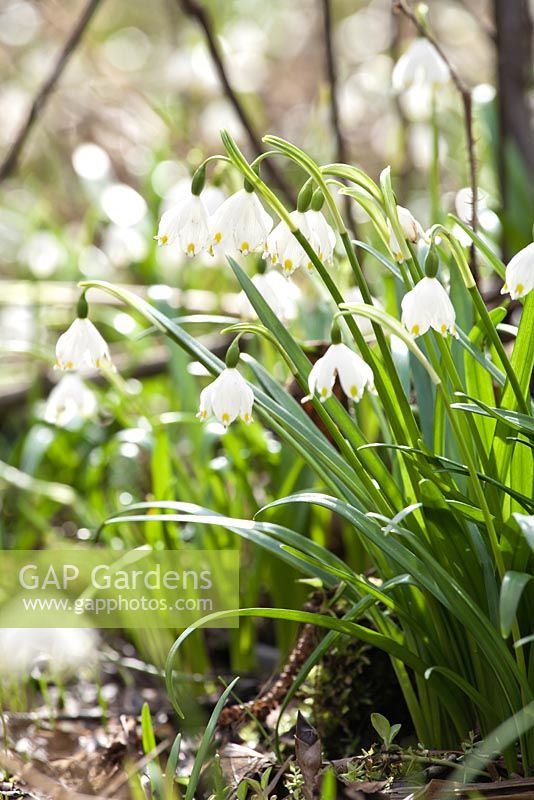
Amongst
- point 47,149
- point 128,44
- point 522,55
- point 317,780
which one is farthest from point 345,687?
point 128,44

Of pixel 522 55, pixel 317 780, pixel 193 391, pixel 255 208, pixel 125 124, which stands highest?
pixel 125 124

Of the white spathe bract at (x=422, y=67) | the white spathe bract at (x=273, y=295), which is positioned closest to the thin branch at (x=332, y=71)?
the white spathe bract at (x=422, y=67)

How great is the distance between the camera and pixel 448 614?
54.4 inches

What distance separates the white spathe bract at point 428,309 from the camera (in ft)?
3.90

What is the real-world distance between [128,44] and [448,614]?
827 cm

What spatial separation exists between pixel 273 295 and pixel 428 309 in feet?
1.50

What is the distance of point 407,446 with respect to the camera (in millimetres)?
1352

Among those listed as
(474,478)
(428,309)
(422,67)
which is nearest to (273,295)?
(428,309)

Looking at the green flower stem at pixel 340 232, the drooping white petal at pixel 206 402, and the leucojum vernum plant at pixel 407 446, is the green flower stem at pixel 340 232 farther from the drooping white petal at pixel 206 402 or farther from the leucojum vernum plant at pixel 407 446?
the drooping white petal at pixel 206 402

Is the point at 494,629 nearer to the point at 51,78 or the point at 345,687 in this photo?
the point at 345,687

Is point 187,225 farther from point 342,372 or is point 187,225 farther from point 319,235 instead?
point 342,372

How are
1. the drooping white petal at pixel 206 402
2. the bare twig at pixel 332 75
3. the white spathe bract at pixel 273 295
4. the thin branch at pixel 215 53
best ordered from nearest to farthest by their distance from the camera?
the drooping white petal at pixel 206 402 < the white spathe bract at pixel 273 295 < the thin branch at pixel 215 53 < the bare twig at pixel 332 75

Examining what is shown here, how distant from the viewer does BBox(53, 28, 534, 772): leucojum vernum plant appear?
1.25 m

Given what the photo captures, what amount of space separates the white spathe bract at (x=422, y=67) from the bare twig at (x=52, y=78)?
1202mm
